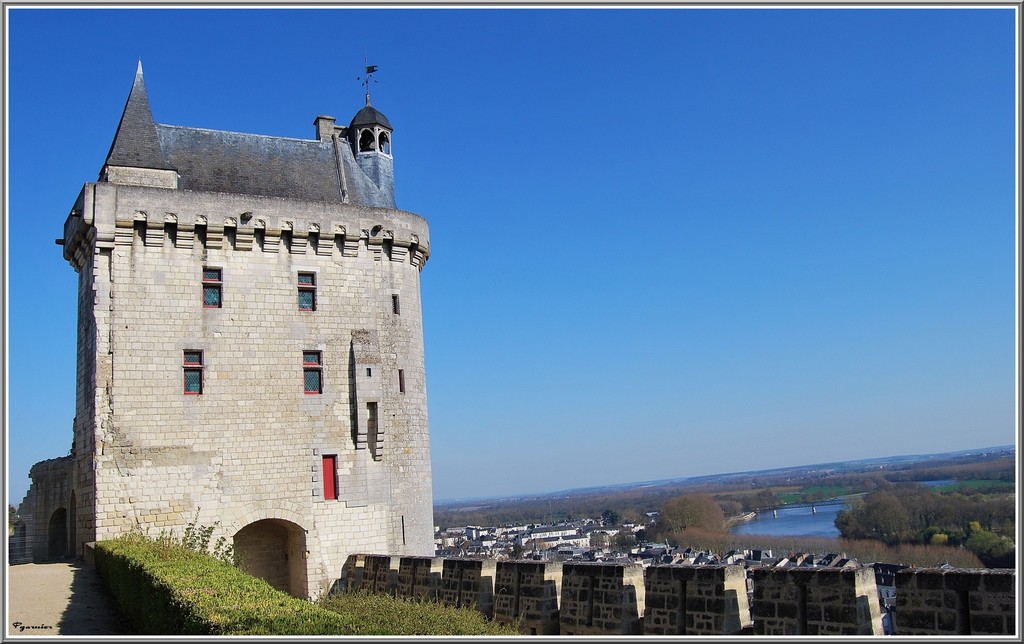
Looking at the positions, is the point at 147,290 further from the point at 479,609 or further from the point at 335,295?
the point at 479,609

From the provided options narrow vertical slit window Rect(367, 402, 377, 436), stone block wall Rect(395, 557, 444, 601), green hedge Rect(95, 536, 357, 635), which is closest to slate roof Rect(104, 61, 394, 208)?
narrow vertical slit window Rect(367, 402, 377, 436)

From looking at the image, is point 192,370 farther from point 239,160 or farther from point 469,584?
point 469,584

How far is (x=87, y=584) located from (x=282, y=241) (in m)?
7.71

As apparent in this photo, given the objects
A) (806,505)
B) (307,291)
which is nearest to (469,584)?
(307,291)

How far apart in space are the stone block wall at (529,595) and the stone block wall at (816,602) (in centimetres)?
329

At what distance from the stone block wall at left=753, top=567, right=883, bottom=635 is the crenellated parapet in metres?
12.8

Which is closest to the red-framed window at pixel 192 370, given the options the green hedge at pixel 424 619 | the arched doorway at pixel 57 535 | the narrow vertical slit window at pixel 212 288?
the narrow vertical slit window at pixel 212 288

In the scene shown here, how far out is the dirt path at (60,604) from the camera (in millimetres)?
10906

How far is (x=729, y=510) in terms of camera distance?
130875 mm

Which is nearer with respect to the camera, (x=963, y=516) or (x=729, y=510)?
(x=963, y=516)

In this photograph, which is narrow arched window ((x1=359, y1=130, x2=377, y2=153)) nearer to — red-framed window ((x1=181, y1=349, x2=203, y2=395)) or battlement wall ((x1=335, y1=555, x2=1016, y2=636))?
red-framed window ((x1=181, y1=349, x2=203, y2=395))

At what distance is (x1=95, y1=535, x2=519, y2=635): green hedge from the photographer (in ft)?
25.3

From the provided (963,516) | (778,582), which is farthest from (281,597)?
(963,516)

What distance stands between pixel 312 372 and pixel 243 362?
1444mm
